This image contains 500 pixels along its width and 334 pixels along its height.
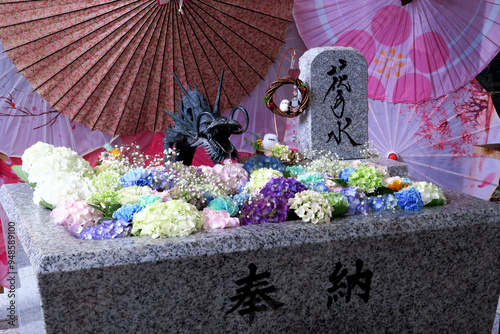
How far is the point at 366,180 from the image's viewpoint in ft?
9.16

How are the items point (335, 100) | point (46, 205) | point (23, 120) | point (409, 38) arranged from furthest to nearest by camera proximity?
point (409, 38)
point (23, 120)
point (335, 100)
point (46, 205)

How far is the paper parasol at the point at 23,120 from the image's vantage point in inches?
184

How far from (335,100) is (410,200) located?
5.80 ft

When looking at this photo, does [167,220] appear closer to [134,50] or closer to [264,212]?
[264,212]

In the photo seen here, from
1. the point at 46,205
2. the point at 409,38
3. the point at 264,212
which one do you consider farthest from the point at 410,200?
the point at 409,38

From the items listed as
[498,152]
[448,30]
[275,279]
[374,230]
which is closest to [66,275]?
[275,279]

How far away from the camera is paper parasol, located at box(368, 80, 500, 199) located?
574cm

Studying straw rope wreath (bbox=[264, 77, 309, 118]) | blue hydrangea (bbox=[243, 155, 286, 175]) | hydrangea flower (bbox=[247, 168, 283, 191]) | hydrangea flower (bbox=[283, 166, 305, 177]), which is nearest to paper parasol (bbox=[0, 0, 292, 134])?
straw rope wreath (bbox=[264, 77, 309, 118])

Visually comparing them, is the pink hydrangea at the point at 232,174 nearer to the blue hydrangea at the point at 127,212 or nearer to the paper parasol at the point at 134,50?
the blue hydrangea at the point at 127,212

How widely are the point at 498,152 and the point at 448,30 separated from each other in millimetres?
2093

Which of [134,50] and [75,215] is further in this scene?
[134,50]

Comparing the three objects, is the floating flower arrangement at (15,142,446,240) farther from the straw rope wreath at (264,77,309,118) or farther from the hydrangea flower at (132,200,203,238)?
the straw rope wreath at (264,77,309,118)

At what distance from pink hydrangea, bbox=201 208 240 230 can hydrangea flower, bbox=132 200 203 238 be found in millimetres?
57

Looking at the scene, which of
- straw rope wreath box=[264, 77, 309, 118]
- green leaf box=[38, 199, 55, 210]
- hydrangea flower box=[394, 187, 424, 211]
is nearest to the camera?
green leaf box=[38, 199, 55, 210]
